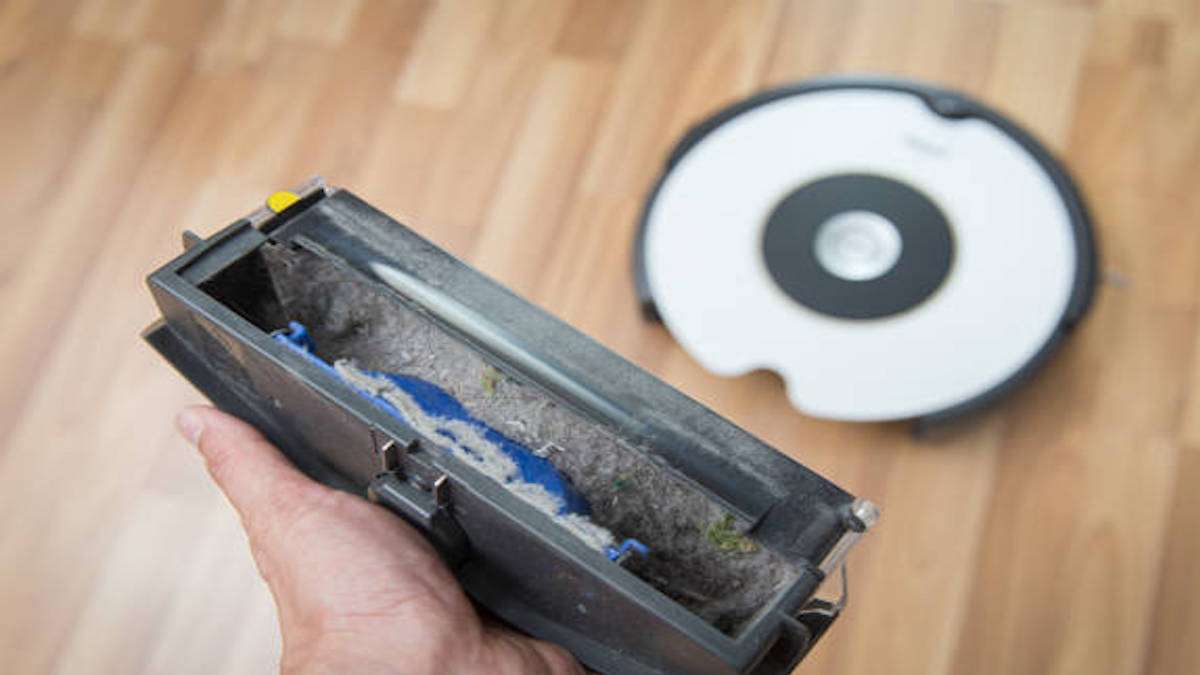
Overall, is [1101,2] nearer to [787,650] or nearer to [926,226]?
[926,226]

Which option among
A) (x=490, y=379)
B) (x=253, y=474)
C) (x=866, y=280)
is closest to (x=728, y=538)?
(x=490, y=379)

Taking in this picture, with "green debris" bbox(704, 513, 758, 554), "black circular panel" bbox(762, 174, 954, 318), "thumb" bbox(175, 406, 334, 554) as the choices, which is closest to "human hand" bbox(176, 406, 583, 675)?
"thumb" bbox(175, 406, 334, 554)

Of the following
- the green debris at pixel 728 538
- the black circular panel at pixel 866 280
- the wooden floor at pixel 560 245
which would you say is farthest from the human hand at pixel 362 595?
the black circular panel at pixel 866 280

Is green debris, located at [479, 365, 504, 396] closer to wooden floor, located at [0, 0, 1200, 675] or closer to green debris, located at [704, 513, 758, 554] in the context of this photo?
green debris, located at [704, 513, 758, 554]

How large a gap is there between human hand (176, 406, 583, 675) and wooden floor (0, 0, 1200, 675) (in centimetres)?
37

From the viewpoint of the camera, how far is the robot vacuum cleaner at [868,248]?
1081 mm

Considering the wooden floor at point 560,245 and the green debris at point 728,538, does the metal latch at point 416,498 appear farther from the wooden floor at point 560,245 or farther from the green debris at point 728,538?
the wooden floor at point 560,245

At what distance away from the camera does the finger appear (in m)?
0.73

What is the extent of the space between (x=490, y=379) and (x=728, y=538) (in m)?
0.14

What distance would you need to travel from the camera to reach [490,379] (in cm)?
69

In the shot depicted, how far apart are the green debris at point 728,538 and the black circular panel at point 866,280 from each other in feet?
1.60

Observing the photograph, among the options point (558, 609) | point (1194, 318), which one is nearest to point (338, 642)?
point (558, 609)

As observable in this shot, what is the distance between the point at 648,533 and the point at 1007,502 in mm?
492

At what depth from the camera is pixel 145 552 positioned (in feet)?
3.64
